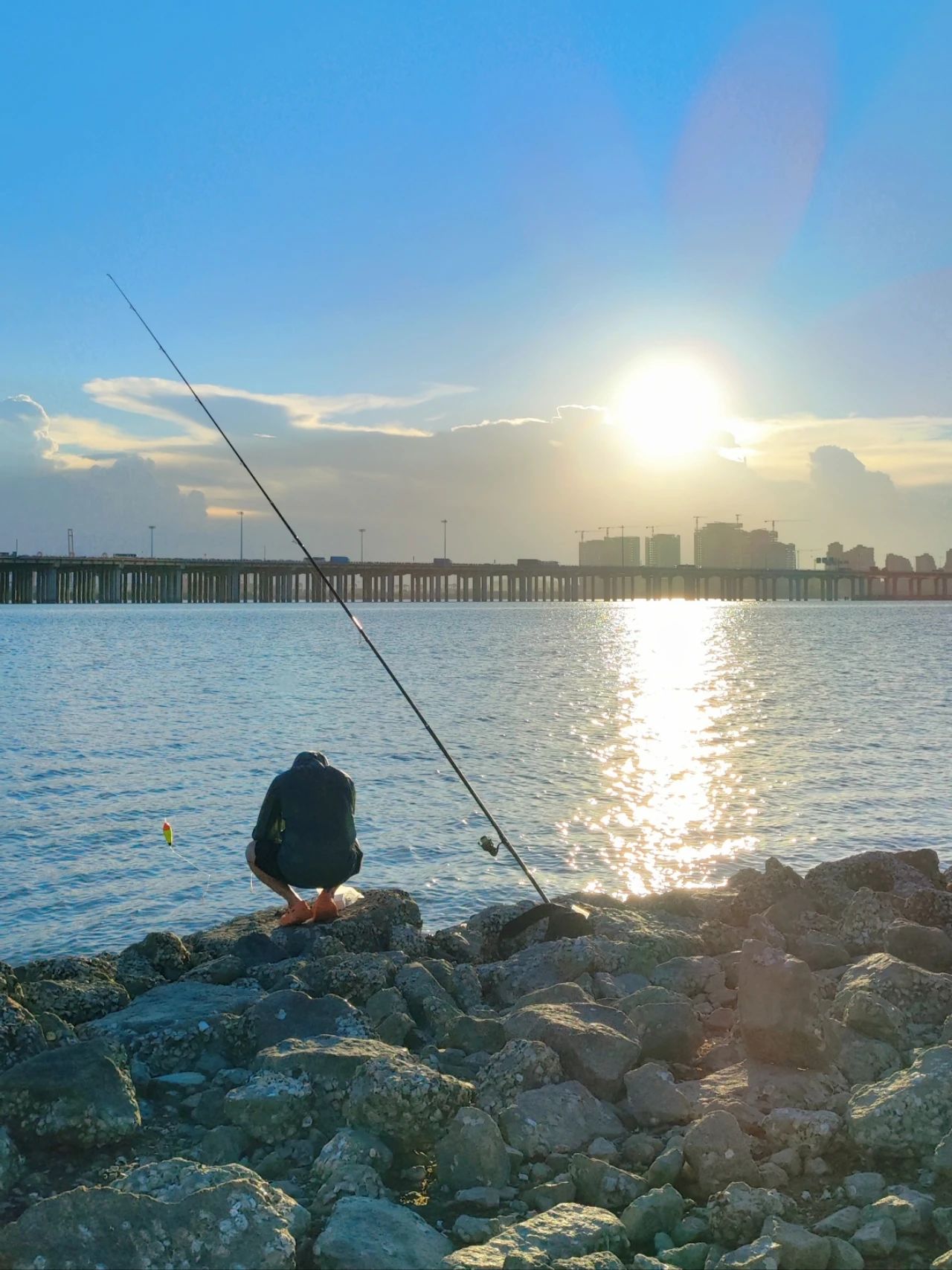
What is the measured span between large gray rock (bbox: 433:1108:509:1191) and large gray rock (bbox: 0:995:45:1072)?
210cm

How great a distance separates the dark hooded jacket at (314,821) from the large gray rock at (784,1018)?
11.8 feet

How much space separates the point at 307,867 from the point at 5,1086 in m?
3.67

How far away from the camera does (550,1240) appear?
12.1 feet

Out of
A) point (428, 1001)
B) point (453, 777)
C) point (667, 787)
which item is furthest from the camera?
point (453, 777)

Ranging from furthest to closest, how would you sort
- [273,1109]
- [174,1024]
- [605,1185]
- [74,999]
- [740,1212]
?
1. [74,999]
2. [174,1024]
3. [273,1109]
4. [605,1185]
5. [740,1212]

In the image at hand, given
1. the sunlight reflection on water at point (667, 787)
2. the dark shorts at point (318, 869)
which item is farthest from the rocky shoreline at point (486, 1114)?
the sunlight reflection on water at point (667, 787)

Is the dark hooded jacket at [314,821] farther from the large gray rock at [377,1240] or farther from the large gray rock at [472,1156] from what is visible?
the large gray rock at [377,1240]

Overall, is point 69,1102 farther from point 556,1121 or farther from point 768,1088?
point 768,1088

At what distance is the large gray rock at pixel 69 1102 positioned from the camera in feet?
14.7

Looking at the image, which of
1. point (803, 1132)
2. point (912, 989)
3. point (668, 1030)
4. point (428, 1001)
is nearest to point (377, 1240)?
point (803, 1132)

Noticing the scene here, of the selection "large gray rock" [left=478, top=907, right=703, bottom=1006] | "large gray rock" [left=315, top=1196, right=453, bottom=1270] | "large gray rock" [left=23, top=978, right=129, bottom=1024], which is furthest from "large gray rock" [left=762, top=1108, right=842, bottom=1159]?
"large gray rock" [left=23, top=978, right=129, bottom=1024]

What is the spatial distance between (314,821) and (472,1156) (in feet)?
13.1

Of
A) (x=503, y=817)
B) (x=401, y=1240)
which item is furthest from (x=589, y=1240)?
(x=503, y=817)

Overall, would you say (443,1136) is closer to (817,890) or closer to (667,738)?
(817,890)
